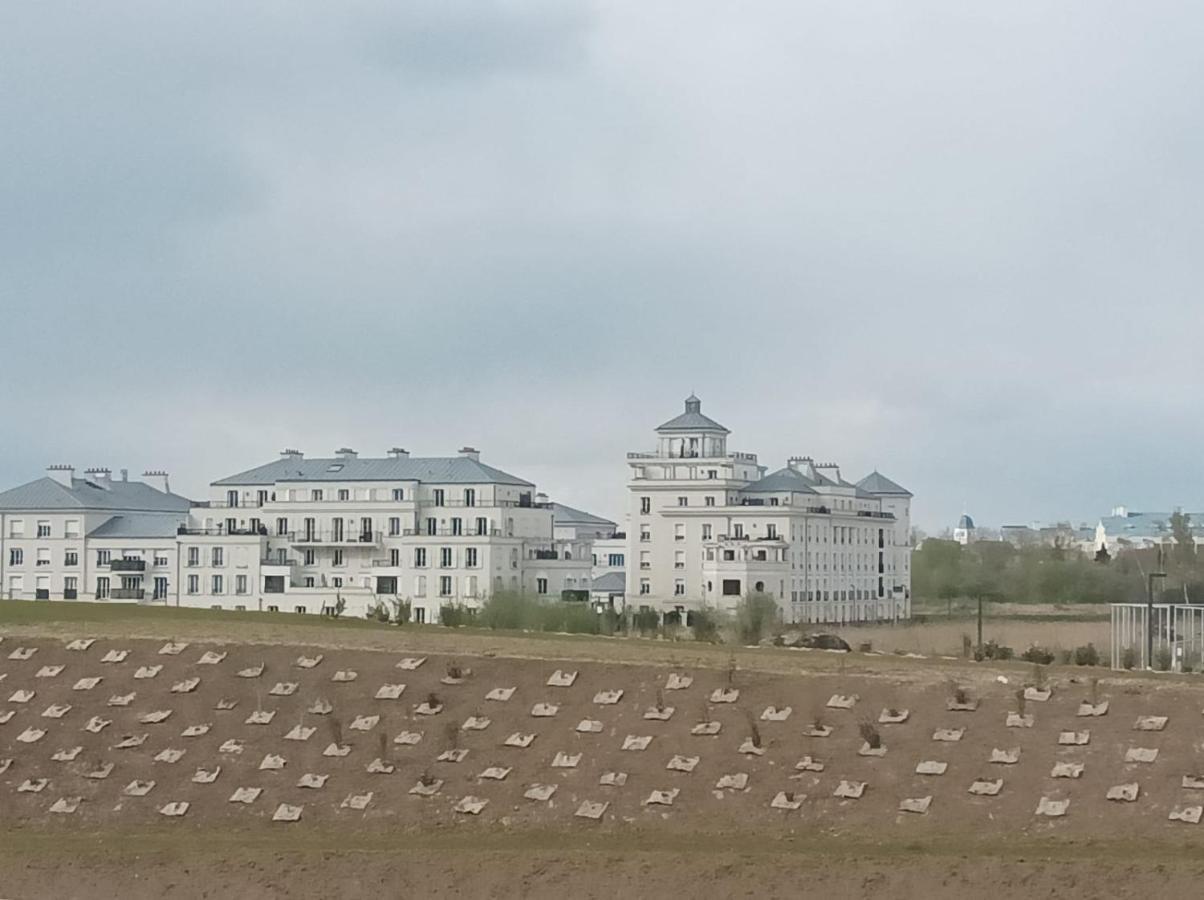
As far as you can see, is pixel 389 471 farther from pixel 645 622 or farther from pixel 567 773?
pixel 567 773

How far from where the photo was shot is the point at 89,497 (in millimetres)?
120750

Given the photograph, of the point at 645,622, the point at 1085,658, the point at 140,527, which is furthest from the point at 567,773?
the point at 140,527

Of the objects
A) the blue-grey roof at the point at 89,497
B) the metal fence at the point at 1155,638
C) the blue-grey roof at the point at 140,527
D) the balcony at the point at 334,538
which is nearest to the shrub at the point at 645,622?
the balcony at the point at 334,538

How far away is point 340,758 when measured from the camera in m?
35.4

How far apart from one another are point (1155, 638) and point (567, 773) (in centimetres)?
2533

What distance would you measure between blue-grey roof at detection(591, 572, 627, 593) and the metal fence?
69.8 m

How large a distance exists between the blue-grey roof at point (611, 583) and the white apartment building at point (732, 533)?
521cm

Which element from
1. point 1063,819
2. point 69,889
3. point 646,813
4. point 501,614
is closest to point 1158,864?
point 1063,819

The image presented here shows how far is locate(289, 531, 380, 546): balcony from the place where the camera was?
370 ft

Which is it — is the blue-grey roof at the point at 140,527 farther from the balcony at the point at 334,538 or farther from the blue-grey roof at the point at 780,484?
the blue-grey roof at the point at 780,484

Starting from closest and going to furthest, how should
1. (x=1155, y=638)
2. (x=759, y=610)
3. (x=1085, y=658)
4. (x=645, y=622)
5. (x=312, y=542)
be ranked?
(x=1085, y=658), (x=1155, y=638), (x=645, y=622), (x=759, y=610), (x=312, y=542)

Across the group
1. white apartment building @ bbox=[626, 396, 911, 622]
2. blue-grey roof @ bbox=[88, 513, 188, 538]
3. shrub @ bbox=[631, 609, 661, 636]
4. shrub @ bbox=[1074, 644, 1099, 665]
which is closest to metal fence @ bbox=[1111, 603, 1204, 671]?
shrub @ bbox=[1074, 644, 1099, 665]

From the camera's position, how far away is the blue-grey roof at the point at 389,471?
11394cm

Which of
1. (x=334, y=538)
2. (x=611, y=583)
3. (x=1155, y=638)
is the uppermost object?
(x=334, y=538)
